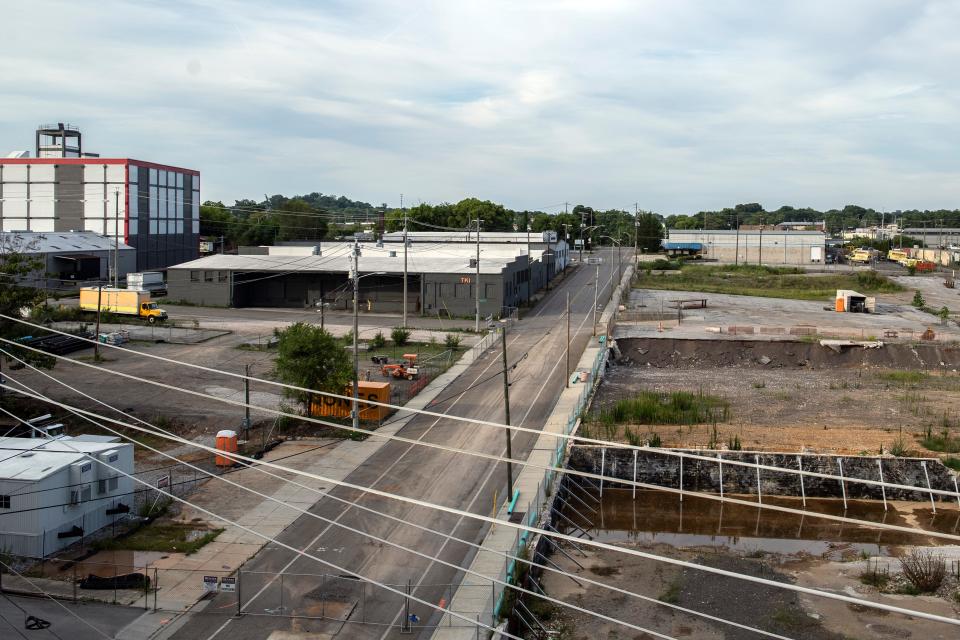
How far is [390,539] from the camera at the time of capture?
23281 mm

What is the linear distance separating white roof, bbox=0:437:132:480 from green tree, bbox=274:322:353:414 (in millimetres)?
9347

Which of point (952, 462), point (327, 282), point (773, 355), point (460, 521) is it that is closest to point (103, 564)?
point (460, 521)

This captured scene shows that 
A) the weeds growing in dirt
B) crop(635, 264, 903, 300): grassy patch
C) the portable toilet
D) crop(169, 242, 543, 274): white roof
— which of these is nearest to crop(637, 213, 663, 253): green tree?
crop(635, 264, 903, 300): grassy patch

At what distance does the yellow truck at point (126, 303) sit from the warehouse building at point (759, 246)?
91713mm

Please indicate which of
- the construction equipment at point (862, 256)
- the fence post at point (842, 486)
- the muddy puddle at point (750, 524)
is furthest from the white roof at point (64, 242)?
the construction equipment at point (862, 256)

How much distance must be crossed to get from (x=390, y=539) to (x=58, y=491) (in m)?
8.50

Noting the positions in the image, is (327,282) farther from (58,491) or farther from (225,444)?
(58,491)

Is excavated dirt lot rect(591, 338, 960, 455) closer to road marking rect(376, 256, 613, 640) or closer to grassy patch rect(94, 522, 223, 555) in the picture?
road marking rect(376, 256, 613, 640)

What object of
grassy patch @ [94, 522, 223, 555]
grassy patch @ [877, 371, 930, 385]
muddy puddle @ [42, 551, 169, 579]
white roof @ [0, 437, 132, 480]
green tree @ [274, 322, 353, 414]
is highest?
green tree @ [274, 322, 353, 414]

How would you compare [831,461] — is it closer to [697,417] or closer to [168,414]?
[697,417]

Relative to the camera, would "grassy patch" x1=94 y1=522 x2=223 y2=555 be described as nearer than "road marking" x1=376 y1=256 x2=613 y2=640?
No

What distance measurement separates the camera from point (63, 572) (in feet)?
66.5

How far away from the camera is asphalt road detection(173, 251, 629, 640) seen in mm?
18234

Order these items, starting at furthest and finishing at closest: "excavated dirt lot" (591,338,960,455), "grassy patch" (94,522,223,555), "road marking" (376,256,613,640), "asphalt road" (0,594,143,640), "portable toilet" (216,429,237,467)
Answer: "excavated dirt lot" (591,338,960,455) < "portable toilet" (216,429,237,467) < "grassy patch" (94,522,223,555) < "road marking" (376,256,613,640) < "asphalt road" (0,594,143,640)
